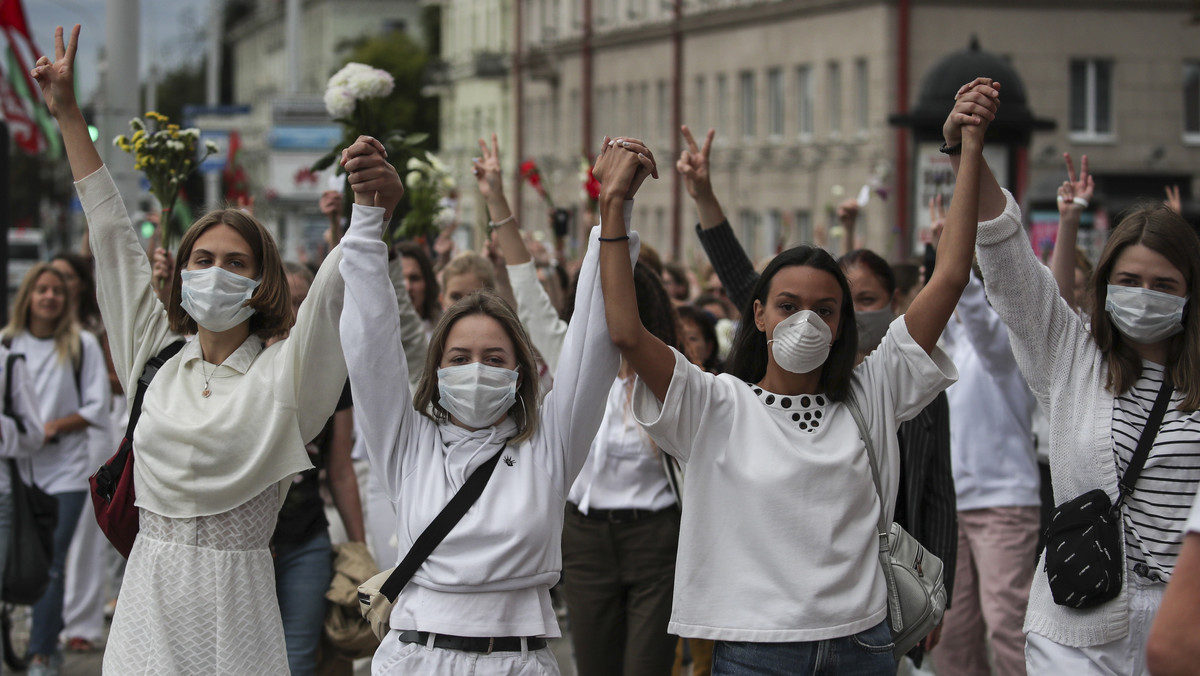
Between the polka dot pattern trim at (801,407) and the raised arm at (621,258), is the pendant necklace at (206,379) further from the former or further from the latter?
the polka dot pattern trim at (801,407)

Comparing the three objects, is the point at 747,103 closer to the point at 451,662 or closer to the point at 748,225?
the point at 748,225

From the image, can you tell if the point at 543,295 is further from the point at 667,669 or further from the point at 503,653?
the point at 503,653

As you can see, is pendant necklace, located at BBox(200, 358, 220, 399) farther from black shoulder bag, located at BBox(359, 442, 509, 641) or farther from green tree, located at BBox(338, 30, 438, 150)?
green tree, located at BBox(338, 30, 438, 150)

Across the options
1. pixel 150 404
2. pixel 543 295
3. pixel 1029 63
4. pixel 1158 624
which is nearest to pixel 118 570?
pixel 543 295

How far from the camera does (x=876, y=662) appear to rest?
14.6ft

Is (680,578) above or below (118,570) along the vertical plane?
above

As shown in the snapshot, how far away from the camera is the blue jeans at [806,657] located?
4328 millimetres

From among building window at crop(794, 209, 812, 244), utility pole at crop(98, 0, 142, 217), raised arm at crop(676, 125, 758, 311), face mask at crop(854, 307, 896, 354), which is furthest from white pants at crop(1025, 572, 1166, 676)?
building window at crop(794, 209, 812, 244)

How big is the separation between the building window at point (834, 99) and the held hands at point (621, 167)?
3689 cm

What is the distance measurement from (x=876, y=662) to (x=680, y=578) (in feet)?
1.89

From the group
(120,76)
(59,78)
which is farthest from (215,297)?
(120,76)

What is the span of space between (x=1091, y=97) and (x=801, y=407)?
120 ft

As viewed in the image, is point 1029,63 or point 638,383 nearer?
point 638,383

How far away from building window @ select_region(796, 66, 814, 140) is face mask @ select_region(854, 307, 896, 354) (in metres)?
36.4
